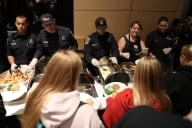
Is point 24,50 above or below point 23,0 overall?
below

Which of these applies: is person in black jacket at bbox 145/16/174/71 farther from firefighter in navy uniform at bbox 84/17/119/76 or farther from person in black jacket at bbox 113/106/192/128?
person in black jacket at bbox 113/106/192/128

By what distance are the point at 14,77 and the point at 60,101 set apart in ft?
3.91

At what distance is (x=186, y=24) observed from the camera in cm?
413

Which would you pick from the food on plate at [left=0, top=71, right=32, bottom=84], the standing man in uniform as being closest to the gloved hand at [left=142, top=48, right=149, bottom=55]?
the standing man in uniform

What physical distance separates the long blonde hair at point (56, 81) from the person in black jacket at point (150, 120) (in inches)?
21.3

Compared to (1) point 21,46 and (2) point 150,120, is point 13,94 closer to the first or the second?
(1) point 21,46

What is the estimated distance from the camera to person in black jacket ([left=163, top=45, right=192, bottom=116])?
202 cm

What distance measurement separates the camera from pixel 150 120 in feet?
2.92

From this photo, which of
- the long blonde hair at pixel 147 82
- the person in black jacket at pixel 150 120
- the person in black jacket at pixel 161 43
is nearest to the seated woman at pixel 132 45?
the person in black jacket at pixel 161 43

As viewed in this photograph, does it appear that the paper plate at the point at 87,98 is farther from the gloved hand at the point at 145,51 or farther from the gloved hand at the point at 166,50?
the gloved hand at the point at 166,50

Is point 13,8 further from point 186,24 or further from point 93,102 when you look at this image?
point 186,24

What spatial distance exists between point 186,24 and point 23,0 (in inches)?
102

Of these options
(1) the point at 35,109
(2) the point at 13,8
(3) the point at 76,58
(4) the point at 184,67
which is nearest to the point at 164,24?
(4) the point at 184,67

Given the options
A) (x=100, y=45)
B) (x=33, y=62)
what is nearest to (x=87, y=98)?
(x=33, y=62)
